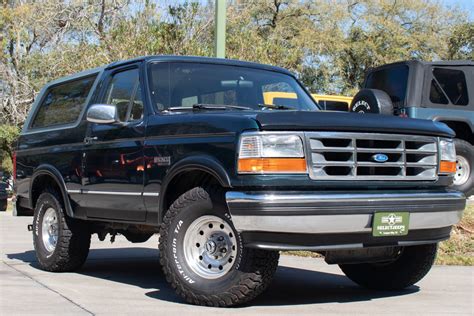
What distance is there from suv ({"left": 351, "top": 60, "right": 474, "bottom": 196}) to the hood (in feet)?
19.0

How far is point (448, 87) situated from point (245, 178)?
811cm

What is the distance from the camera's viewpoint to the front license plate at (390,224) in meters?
5.26

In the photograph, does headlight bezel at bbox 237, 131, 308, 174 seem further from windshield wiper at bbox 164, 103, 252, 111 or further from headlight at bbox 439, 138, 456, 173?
headlight at bbox 439, 138, 456, 173

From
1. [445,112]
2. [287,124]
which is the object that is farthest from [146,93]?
[445,112]

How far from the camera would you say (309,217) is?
500 centimetres

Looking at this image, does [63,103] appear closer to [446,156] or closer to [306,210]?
[306,210]

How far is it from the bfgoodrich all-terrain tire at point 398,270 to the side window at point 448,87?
579cm

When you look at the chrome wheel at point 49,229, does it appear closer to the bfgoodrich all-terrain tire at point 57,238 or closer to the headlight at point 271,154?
the bfgoodrich all-terrain tire at point 57,238

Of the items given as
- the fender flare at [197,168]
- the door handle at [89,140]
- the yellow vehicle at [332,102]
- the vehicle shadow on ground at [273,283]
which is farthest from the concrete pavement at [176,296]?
the yellow vehicle at [332,102]

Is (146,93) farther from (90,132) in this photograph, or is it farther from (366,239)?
(366,239)

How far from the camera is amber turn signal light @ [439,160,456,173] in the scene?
590cm

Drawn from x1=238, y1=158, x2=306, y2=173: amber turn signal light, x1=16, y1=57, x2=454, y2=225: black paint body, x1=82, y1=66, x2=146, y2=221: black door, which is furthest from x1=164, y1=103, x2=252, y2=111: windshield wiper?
x1=238, y1=158, x2=306, y2=173: amber turn signal light

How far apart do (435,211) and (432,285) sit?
5.74ft

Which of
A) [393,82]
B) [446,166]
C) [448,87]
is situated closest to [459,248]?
[446,166]
